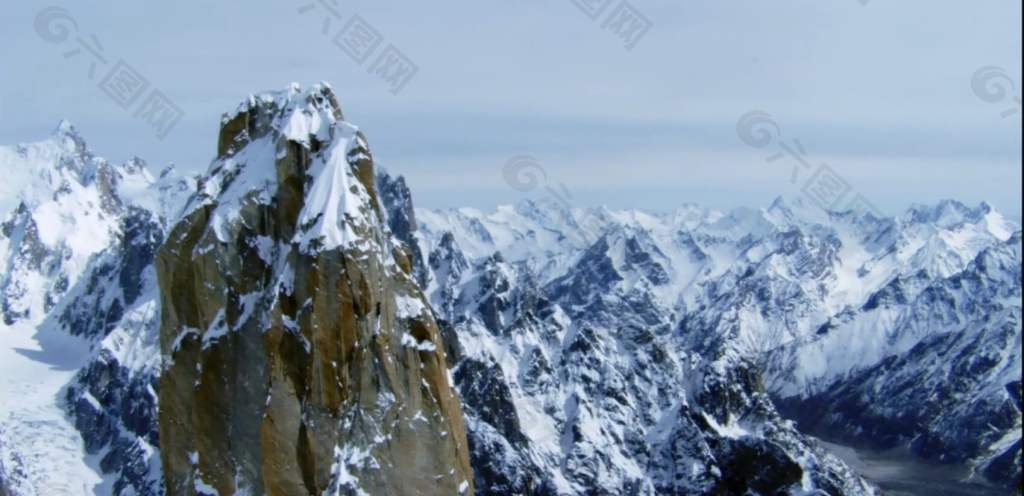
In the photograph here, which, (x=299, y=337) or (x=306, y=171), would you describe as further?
(x=306, y=171)

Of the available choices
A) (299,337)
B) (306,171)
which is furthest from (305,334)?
(306,171)

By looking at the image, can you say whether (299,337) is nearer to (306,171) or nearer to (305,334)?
(305,334)

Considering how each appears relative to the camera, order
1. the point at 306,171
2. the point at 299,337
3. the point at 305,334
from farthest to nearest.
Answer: the point at 306,171 < the point at 299,337 < the point at 305,334

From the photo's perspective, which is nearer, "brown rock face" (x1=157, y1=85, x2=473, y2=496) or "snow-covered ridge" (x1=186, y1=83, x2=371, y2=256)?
"brown rock face" (x1=157, y1=85, x2=473, y2=496)

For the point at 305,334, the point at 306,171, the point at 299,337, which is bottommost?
the point at 299,337

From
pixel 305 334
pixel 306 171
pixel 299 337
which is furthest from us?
pixel 306 171

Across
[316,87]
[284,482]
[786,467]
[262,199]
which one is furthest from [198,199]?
[786,467]

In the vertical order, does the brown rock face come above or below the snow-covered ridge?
below

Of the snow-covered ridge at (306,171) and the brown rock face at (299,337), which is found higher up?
the snow-covered ridge at (306,171)
